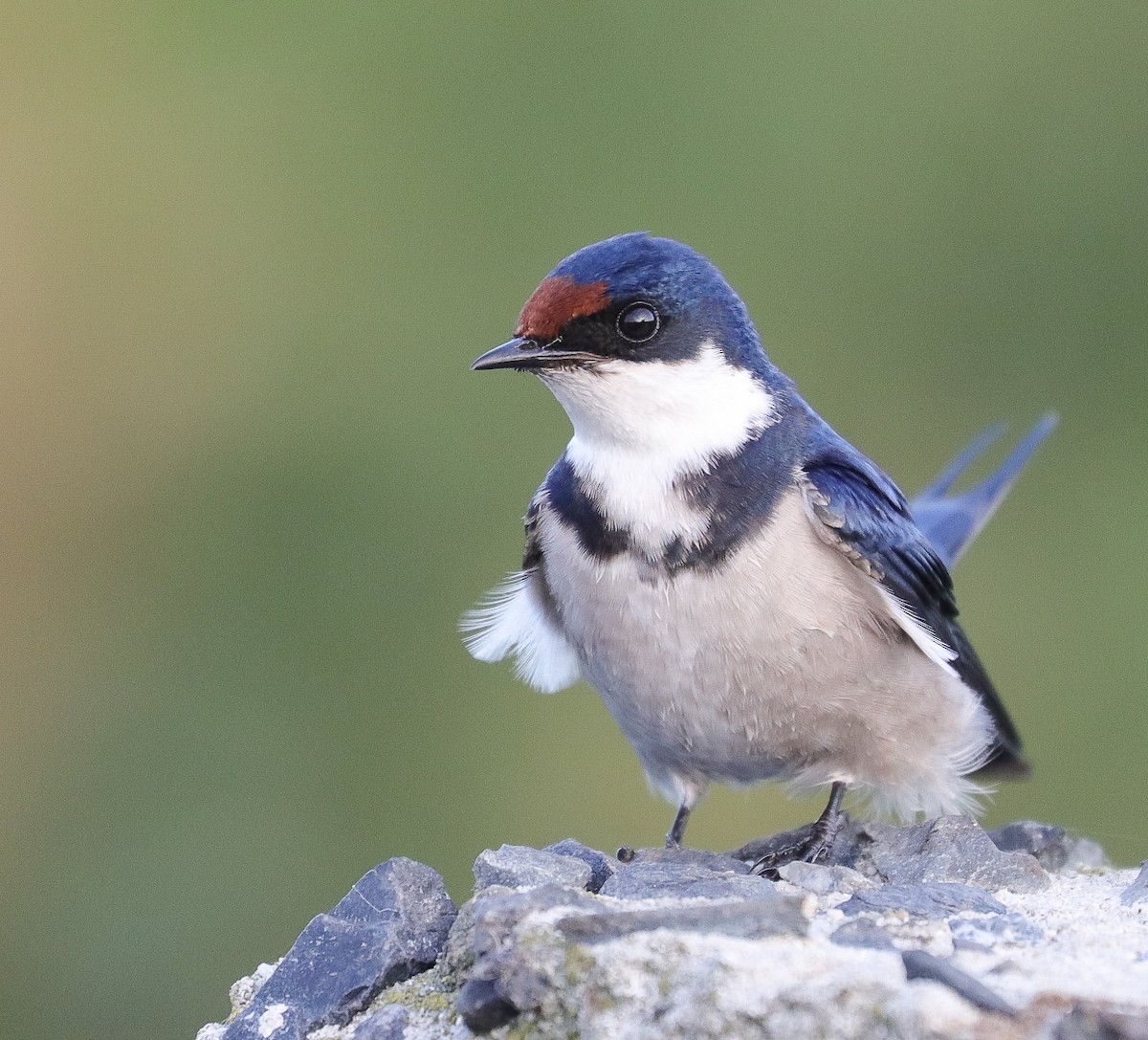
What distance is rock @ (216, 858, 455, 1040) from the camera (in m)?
1.84

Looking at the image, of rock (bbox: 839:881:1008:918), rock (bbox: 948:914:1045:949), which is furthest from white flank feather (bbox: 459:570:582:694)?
rock (bbox: 948:914:1045:949)

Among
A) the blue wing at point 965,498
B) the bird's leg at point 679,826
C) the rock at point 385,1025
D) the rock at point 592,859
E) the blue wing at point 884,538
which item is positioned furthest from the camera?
the blue wing at point 965,498

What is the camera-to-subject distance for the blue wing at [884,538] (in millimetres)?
2496

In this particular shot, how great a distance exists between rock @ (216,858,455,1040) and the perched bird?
0.59 metres

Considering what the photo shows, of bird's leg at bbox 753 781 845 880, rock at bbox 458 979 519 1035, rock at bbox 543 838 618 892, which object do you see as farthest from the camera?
bird's leg at bbox 753 781 845 880

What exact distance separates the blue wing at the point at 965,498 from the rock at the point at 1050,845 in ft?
2.93

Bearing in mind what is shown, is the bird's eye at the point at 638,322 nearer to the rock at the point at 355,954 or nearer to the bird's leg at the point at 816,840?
the bird's leg at the point at 816,840

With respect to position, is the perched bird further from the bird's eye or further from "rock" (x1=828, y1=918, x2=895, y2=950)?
"rock" (x1=828, y1=918, x2=895, y2=950)

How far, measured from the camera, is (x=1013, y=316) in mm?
4566

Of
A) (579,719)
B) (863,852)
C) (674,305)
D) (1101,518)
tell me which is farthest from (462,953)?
(1101,518)

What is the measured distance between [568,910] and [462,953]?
0.16 m

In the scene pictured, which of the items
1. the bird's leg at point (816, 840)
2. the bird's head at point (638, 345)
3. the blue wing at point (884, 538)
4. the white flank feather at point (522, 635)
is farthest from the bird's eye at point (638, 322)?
the bird's leg at point (816, 840)

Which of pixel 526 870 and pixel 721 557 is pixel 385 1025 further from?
pixel 721 557

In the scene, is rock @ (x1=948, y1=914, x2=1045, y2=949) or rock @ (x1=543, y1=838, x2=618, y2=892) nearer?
rock @ (x1=948, y1=914, x2=1045, y2=949)
